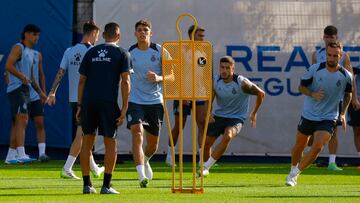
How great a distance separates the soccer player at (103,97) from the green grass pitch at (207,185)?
0.45 metres

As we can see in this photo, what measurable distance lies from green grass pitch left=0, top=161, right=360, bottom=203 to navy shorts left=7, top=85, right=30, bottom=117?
3.43ft

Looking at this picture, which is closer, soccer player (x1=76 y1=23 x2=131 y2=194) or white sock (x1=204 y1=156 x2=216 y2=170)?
soccer player (x1=76 y1=23 x2=131 y2=194)

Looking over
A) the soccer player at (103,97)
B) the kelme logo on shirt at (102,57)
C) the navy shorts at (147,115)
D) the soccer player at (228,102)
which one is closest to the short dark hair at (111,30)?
the soccer player at (103,97)

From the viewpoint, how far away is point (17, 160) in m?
21.3

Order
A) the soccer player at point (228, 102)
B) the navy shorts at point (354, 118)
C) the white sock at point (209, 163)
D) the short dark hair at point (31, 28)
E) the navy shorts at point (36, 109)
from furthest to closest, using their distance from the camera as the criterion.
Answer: the navy shorts at point (36, 109), the navy shorts at point (354, 118), the short dark hair at point (31, 28), the soccer player at point (228, 102), the white sock at point (209, 163)

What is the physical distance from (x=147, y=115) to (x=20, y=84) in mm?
5627

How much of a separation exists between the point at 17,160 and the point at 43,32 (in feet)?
8.56

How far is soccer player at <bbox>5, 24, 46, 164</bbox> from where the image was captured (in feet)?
69.8

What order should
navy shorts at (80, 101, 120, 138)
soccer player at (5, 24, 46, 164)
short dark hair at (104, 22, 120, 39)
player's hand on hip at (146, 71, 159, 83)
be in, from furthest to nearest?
soccer player at (5, 24, 46, 164)
player's hand on hip at (146, 71, 159, 83)
short dark hair at (104, 22, 120, 39)
navy shorts at (80, 101, 120, 138)

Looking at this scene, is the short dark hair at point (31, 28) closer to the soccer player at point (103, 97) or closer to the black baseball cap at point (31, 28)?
the black baseball cap at point (31, 28)

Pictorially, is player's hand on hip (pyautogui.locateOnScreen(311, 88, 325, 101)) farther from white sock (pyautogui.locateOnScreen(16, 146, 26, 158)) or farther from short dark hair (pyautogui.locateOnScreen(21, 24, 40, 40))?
white sock (pyautogui.locateOnScreen(16, 146, 26, 158))

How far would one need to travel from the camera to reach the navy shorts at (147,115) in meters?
16.2

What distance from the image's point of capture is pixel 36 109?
2166 centimetres

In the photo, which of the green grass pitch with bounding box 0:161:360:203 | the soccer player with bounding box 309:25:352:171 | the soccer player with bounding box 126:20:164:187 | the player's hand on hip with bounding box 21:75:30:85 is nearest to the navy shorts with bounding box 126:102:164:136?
the soccer player with bounding box 126:20:164:187
